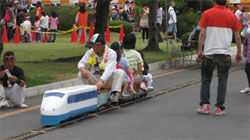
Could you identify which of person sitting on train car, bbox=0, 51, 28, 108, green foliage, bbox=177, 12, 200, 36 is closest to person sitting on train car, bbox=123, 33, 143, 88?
person sitting on train car, bbox=0, 51, 28, 108

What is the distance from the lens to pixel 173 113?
1029 cm

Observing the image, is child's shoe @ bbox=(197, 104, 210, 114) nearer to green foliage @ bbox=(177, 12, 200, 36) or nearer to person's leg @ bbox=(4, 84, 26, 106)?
person's leg @ bbox=(4, 84, 26, 106)

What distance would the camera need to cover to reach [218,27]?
9.80 metres

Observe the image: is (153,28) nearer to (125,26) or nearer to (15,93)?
(125,26)

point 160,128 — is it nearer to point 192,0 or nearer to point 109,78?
point 109,78

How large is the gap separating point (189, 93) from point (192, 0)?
21.7 m

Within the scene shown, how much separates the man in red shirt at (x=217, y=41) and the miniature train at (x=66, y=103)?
1816mm

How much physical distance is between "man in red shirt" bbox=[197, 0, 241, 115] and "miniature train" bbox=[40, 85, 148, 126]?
1.82 meters

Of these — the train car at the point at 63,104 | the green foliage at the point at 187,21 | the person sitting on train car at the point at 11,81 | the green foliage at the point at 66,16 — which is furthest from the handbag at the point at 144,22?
the train car at the point at 63,104

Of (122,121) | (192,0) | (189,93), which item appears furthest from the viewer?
(192,0)

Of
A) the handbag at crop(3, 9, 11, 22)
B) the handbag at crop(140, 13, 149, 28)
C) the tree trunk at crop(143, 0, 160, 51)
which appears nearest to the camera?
the tree trunk at crop(143, 0, 160, 51)

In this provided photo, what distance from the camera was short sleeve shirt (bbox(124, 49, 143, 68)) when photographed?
38.9ft

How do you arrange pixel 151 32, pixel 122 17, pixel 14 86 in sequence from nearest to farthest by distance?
pixel 14 86
pixel 151 32
pixel 122 17

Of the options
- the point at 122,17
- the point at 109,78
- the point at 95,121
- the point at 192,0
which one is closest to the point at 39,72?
the point at 109,78
